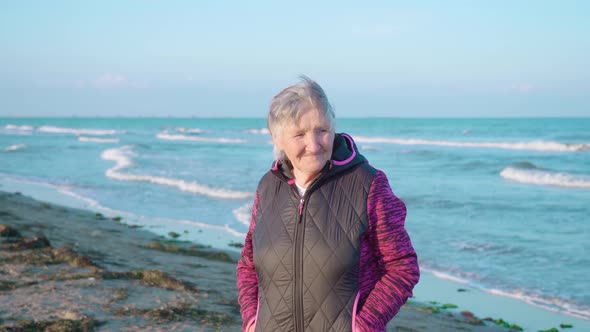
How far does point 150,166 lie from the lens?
80.1ft

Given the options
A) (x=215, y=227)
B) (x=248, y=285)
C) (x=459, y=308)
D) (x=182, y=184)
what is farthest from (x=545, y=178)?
(x=248, y=285)

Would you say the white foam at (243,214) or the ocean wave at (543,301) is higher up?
the ocean wave at (543,301)

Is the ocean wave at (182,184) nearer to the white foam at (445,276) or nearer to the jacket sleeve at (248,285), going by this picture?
the white foam at (445,276)

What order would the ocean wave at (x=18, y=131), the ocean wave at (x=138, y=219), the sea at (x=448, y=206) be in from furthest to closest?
1. the ocean wave at (x=18, y=131)
2. the ocean wave at (x=138, y=219)
3. the sea at (x=448, y=206)

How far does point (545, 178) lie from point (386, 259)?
1903cm

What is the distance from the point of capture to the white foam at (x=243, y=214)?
12436 mm

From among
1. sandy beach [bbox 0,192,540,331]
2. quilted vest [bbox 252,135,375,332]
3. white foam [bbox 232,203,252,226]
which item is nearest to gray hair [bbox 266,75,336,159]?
quilted vest [bbox 252,135,375,332]

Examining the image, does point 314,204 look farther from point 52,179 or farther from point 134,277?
point 52,179

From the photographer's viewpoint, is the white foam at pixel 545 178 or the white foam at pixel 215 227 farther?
the white foam at pixel 545 178

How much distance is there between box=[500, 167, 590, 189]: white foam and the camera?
18094 millimetres

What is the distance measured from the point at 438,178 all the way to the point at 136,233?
1129cm

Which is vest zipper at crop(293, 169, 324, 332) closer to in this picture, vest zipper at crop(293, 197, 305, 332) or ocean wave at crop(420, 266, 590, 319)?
vest zipper at crop(293, 197, 305, 332)

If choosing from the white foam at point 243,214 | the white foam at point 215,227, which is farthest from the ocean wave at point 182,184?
the white foam at point 215,227

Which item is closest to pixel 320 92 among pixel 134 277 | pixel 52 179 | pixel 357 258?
pixel 357 258
